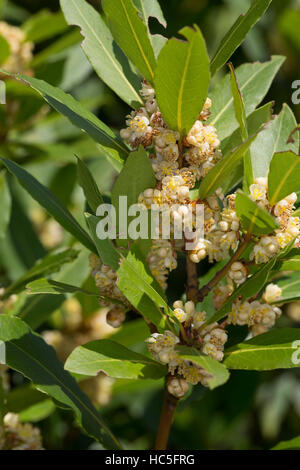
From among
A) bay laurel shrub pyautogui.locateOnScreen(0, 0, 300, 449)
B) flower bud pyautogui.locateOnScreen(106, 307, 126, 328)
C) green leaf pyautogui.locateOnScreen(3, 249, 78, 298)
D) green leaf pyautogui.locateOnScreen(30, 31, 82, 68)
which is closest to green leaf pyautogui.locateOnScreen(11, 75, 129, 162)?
bay laurel shrub pyautogui.locateOnScreen(0, 0, 300, 449)

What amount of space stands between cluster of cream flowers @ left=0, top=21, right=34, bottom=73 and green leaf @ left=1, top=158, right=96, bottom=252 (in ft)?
3.46

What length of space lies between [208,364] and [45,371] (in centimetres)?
48

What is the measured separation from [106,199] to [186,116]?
0.45 meters

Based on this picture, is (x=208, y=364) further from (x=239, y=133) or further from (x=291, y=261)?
(x=239, y=133)

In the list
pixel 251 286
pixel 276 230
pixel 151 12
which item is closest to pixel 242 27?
pixel 151 12

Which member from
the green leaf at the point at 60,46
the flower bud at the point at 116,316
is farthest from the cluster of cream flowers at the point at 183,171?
the green leaf at the point at 60,46

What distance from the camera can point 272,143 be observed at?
150 centimetres

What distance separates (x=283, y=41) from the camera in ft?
11.6

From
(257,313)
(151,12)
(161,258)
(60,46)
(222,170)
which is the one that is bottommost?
(257,313)

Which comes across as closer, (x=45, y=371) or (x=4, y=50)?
(x=45, y=371)

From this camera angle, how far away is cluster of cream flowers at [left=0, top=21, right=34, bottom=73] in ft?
7.93

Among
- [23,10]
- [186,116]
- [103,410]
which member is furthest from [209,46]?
[186,116]

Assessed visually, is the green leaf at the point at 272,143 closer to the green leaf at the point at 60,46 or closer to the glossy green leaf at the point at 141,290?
the glossy green leaf at the point at 141,290

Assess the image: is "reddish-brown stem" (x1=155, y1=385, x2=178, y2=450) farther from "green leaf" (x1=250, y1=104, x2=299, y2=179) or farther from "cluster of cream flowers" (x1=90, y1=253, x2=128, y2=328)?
"green leaf" (x1=250, y1=104, x2=299, y2=179)
